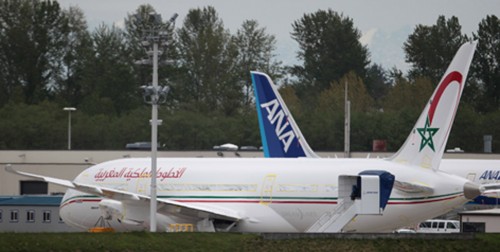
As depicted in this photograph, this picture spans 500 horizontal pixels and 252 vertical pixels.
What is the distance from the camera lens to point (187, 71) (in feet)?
359

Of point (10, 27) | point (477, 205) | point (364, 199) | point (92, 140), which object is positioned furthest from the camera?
point (10, 27)

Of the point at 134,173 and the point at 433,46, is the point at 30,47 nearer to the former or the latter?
the point at 433,46

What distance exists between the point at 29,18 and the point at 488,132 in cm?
Answer: 4016

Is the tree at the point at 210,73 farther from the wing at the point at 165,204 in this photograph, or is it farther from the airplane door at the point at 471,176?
the wing at the point at 165,204

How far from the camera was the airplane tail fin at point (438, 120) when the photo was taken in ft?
152

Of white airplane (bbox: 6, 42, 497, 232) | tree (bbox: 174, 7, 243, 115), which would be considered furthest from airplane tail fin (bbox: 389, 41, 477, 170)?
tree (bbox: 174, 7, 243, 115)

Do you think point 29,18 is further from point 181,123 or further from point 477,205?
point 477,205

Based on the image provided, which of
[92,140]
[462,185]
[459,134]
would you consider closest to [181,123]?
[92,140]

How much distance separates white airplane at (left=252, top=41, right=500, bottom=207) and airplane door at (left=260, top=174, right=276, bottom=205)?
10.4 meters

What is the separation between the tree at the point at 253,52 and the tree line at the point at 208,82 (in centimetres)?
11

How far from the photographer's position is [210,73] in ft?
361

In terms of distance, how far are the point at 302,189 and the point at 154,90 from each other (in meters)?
6.57

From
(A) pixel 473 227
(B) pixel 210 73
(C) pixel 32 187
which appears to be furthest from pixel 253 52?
(A) pixel 473 227

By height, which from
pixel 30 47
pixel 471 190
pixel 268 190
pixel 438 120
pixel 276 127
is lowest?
pixel 268 190
